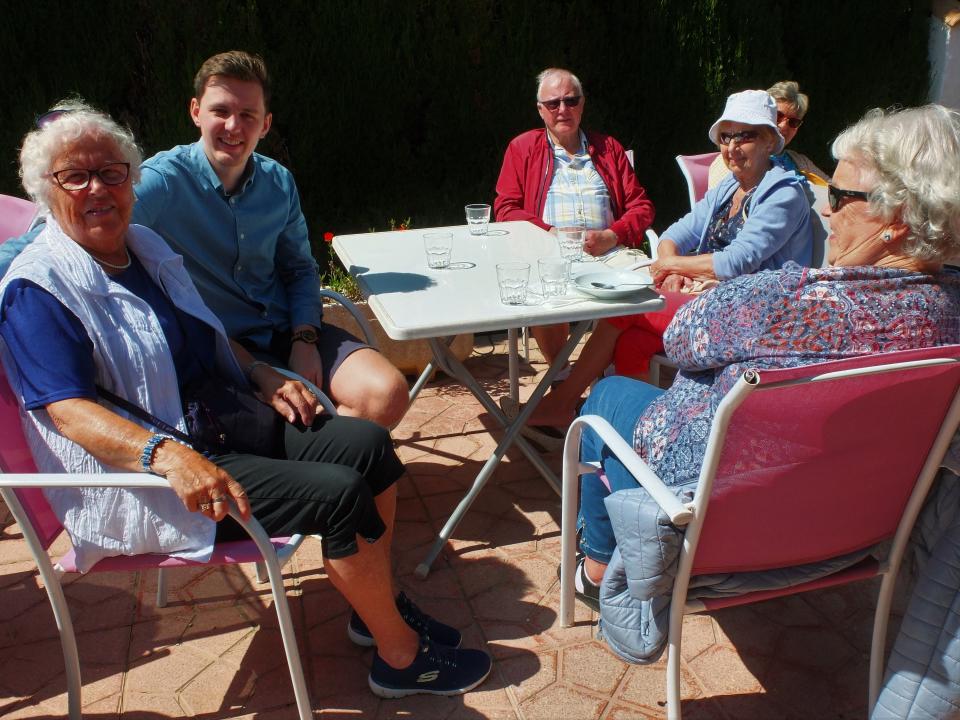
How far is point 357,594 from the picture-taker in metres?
2.18

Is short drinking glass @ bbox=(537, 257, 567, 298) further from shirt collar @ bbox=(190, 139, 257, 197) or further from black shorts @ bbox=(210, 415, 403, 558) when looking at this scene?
shirt collar @ bbox=(190, 139, 257, 197)

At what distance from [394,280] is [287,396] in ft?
2.21

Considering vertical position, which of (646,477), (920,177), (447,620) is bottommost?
(447,620)

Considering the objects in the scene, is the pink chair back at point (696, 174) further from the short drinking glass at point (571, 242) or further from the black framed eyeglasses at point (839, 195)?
the black framed eyeglasses at point (839, 195)

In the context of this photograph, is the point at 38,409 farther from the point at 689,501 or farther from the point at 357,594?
the point at 689,501

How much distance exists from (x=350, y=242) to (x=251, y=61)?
905 millimetres

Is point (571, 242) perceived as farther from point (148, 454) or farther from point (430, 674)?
point (148, 454)

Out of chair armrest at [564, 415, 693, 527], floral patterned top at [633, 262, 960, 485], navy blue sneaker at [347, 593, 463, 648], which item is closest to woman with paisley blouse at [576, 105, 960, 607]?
floral patterned top at [633, 262, 960, 485]

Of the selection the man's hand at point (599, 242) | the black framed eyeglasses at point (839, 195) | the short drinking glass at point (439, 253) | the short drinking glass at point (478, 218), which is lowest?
the man's hand at point (599, 242)

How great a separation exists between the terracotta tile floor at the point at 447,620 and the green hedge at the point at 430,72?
278 centimetres

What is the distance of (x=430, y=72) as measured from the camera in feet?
17.5

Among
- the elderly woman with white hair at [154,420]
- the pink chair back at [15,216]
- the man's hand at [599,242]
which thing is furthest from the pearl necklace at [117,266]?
the man's hand at [599,242]

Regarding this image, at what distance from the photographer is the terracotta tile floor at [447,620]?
2268mm

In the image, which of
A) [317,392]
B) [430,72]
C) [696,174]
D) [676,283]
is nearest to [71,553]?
[317,392]
